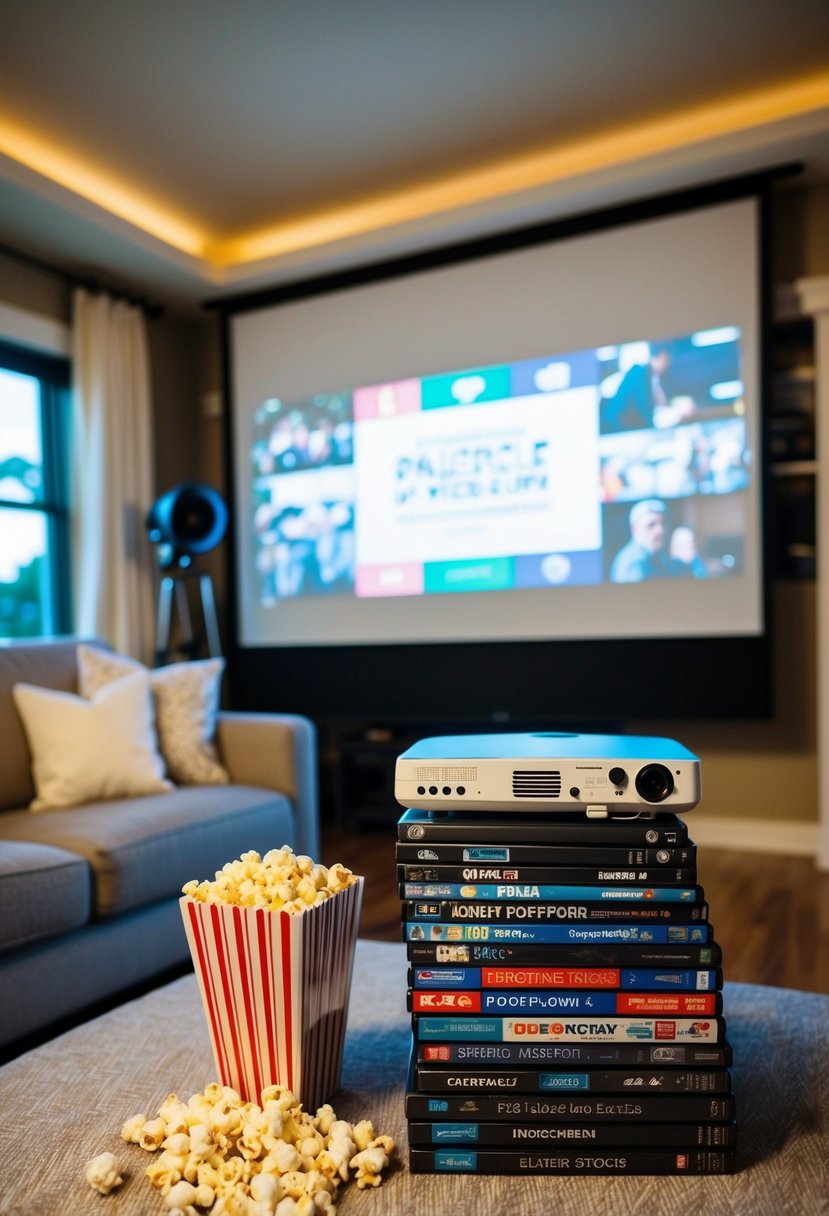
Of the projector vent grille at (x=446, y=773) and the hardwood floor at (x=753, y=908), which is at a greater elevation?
the projector vent grille at (x=446, y=773)

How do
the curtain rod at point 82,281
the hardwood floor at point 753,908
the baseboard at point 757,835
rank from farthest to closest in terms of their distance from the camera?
the curtain rod at point 82,281 → the baseboard at point 757,835 → the hardwood floor at point 753,908

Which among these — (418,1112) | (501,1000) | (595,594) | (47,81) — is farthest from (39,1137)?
(47,81)

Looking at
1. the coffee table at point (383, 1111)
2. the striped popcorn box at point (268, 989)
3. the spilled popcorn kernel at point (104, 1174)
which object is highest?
the striped popcorn box at point (268, 989)

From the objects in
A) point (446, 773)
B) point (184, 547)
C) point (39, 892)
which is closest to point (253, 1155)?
point (446, 773)

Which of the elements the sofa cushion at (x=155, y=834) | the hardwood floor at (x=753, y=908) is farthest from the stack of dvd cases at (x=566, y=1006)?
the hardwood floor at (x=753, y=908)

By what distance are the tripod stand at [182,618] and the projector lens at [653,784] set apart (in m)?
3.49

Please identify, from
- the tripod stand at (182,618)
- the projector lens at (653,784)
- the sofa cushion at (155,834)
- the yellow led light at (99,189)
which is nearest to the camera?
the projector lens at (653,784)

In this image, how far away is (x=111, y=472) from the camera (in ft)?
13.5

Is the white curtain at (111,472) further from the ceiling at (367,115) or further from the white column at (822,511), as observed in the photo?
the white column at (822,511)

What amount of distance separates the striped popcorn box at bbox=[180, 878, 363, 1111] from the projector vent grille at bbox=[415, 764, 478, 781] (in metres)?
0.20

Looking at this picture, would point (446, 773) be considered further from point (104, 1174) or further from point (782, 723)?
point (782, 723)

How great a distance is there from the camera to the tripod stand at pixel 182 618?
4219 mm

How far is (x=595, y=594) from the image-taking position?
3.65 meters

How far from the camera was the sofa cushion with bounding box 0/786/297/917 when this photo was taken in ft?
6.41
